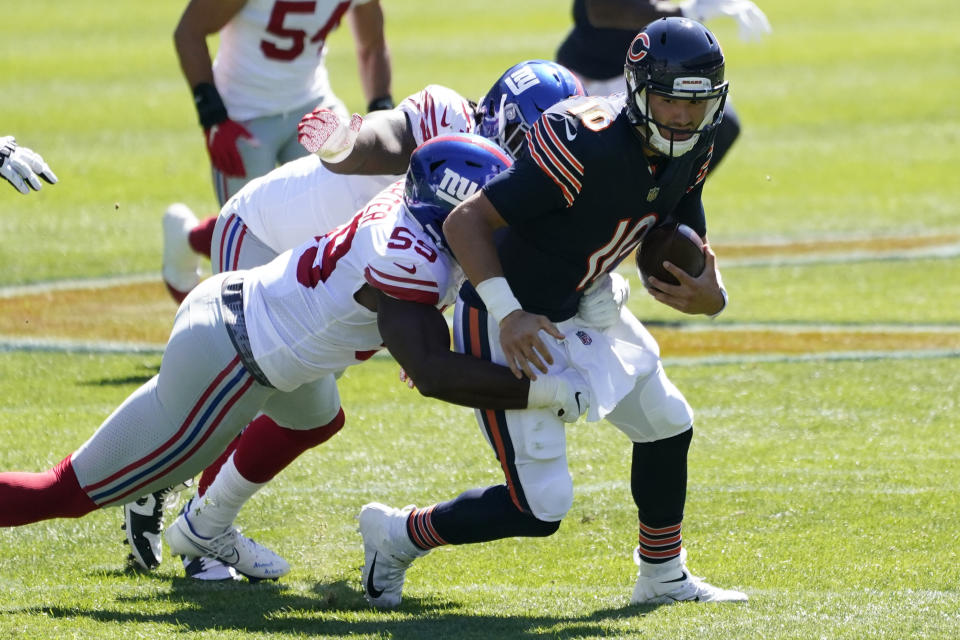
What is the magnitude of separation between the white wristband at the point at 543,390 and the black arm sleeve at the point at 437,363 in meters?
0.01

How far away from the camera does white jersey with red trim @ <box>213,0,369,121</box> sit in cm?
675

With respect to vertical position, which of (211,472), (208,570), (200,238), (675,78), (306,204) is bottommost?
(200,238)

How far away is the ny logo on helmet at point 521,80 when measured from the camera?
4336 mm

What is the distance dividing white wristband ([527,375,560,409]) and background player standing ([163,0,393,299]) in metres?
3.03

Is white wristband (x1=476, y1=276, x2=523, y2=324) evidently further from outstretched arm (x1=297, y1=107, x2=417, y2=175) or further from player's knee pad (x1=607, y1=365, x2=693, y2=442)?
outstretched arm (x1=297, y1=107, x2=417, y2=175)

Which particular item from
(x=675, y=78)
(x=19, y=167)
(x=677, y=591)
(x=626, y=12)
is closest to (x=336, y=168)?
(x=19, y=167)

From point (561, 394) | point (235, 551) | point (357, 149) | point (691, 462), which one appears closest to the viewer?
point (561, 394)

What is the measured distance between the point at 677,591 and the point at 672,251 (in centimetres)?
91

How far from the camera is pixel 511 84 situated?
436cm

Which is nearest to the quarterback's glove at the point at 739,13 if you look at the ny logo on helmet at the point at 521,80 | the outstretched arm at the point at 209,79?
the outstretched arm at the point at 209,79

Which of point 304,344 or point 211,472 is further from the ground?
point 304,344

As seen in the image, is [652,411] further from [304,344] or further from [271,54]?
[271,54]

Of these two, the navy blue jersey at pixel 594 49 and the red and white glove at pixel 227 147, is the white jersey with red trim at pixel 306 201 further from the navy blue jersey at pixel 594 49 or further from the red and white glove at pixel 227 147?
the navy blue jersey at pixel 594 49

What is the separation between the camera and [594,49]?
25.8ft
